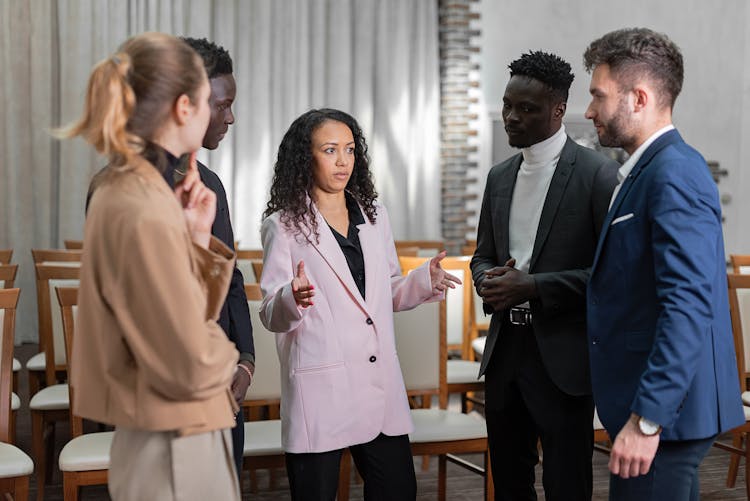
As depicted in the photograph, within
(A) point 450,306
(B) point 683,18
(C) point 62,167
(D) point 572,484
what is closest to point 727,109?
(B) point 683,18

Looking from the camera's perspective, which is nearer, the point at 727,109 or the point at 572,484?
the point at 572,484

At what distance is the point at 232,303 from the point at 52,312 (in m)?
1.97

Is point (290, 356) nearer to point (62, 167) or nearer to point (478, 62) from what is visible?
point (62, 167)

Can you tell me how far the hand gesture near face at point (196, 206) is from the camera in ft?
5.58

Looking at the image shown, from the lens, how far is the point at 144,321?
5.01ft

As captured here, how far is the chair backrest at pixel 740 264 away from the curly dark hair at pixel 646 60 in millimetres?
4188

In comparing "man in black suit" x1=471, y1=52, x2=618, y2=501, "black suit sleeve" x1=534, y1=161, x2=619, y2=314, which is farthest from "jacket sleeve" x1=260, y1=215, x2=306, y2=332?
"black suit sleeve" x1=534, y1=161, x2=619, y2=314

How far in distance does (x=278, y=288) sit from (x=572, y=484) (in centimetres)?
105

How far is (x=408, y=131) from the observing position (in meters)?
9.09

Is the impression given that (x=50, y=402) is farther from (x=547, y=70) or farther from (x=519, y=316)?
(x=547, y=70)

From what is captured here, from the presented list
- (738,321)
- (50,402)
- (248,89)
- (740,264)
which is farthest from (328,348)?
(248,89)

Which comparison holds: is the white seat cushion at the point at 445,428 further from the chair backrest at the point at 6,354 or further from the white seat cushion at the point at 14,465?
the chair backrest at the point at 6,354

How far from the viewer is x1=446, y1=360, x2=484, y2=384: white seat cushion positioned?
13.8ft

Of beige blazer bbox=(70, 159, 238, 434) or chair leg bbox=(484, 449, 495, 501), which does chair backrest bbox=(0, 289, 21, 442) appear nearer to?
beige blazer bbox=(70, 159, 238, 434)
